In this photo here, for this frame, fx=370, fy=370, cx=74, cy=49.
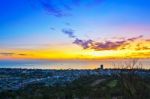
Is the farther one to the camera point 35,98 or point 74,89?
point 74,89

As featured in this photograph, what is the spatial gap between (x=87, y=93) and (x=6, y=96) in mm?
6010

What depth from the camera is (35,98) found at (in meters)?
24.9

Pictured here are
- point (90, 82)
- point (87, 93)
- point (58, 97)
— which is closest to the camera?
point (58, 97)

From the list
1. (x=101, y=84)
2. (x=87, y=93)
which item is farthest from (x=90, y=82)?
(x=87, y=93)

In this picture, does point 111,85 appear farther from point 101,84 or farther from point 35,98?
point 35,98

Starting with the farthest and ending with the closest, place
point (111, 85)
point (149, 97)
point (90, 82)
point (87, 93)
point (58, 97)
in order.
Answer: point (90, 82)
point (111, 85)
point (87, 93)
point (58, 97)
point (149, 97)

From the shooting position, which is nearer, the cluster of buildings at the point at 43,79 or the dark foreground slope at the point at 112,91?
the dark foreground slope at the point at 112,91

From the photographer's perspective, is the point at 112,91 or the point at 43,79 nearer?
the point at 112,91

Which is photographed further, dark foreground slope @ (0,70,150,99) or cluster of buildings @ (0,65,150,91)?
cluster of buildings @ (0,65,150,91)

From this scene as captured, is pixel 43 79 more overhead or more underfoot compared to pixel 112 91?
more overhead

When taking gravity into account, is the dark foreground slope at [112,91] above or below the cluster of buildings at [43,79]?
below

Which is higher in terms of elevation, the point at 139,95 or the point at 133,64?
the point at 133,64

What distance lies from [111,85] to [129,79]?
8628 millimetres

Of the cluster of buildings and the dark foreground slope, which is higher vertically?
the cluster of buildings
